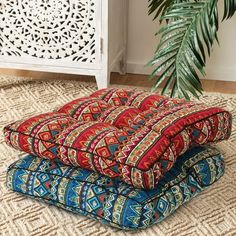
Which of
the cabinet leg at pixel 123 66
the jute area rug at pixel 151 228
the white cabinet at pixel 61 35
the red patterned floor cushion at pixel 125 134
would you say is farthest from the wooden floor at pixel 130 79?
the red patterned floor cushion at pixel 125 134

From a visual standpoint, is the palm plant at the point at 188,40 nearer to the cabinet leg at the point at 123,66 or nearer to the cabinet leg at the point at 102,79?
the cabinet leg at the point at 102,79

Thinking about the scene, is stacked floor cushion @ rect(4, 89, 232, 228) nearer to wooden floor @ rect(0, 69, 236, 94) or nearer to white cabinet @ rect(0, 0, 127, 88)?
white cabinet @ rect(0, 0, 127, 88)

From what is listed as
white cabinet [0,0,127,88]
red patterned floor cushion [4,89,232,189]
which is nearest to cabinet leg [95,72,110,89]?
white cabinet [0,0,127,88]

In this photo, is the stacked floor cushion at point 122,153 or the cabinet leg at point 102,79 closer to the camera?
the stacked floor cushion at point 122,153

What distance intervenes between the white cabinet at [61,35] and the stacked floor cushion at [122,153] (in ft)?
2.07

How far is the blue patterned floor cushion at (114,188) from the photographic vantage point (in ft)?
5.06

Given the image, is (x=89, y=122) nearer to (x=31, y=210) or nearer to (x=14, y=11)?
(x=31, y=210)

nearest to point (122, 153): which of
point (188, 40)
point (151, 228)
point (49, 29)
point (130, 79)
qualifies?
point (151, 228)

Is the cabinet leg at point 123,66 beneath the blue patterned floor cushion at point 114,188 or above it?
beneath

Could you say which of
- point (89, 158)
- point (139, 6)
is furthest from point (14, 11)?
point (89, 158)

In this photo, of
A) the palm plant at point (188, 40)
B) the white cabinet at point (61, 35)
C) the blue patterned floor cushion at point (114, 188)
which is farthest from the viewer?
the white cabinet at point (61, 35)

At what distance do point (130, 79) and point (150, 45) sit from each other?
196 millimetres

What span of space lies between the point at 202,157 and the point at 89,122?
36 cm

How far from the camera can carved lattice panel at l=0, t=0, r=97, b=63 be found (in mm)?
2418
